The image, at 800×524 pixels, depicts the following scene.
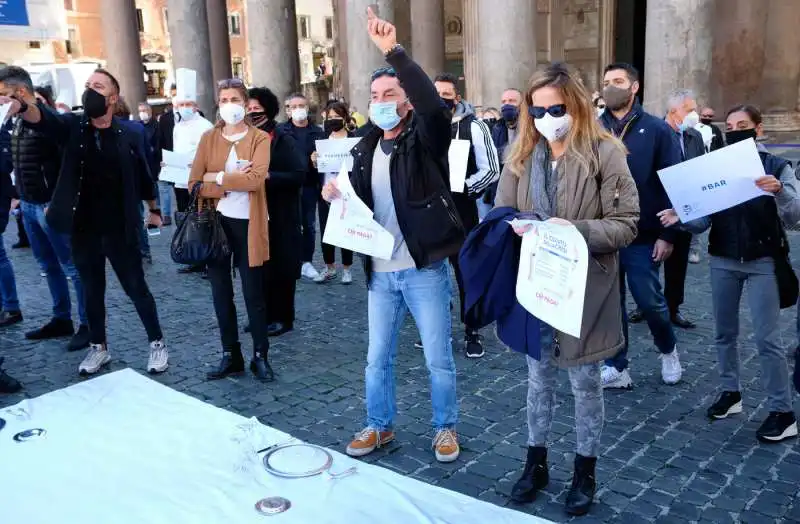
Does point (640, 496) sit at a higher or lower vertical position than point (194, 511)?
lower

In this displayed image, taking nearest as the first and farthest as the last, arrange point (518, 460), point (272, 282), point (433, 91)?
point (433, 91) < point (518, 460) < point (272, 282)

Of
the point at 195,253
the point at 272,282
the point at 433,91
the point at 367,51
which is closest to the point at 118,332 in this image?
the point at 272,282

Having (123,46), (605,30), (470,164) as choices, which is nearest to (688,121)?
(470,164)

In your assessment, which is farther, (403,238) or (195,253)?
(195,253)

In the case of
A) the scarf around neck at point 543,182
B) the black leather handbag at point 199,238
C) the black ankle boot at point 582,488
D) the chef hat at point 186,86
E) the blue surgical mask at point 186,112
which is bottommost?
the black ankle boot at point 582,488

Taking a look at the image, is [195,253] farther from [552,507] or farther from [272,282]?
[552,507]

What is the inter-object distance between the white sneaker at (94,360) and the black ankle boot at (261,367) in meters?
1.27

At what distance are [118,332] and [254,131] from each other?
279 centimetres

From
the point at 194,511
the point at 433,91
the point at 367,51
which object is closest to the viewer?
the point at 194,511

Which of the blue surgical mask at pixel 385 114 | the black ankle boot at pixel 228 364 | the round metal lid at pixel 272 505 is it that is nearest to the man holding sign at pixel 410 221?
the blue surgical mask at pixel 385 114

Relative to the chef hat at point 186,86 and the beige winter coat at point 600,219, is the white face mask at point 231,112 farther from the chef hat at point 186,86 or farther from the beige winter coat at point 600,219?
the chef hat at point 186,86

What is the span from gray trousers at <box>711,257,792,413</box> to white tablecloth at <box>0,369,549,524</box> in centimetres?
193

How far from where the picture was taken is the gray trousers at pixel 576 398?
3445mm

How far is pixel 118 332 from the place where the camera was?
6.96 metres
